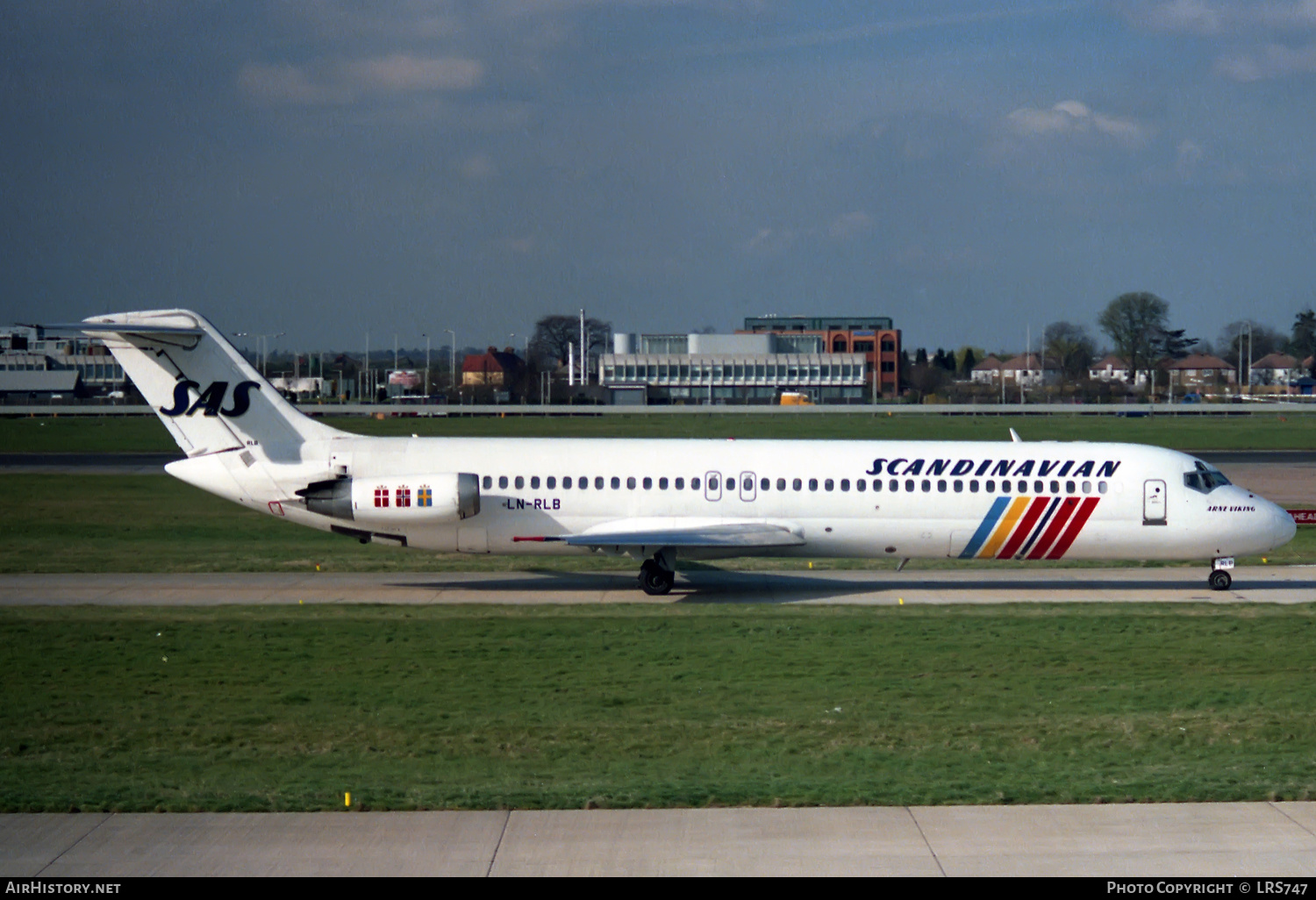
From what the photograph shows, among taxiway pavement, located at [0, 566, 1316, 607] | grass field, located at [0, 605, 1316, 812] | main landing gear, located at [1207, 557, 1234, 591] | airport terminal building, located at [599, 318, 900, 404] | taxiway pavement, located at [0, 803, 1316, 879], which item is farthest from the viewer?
airport terminal building, located at [599, 318, 900, 404]

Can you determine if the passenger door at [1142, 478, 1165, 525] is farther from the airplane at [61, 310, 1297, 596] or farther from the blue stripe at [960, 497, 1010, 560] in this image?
the blue stripe at [960, 497, 1010, 560]

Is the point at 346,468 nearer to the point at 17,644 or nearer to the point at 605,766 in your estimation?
the point at 17,644

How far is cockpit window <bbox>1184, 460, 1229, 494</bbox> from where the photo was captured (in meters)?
25.0

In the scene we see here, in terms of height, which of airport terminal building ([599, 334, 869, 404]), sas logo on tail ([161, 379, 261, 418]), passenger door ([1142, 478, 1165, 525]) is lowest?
passenger door ([1142, 478, 1165, 525])

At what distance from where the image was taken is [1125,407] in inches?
4439

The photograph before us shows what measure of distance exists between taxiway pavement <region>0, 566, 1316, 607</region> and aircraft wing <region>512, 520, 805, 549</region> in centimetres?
104

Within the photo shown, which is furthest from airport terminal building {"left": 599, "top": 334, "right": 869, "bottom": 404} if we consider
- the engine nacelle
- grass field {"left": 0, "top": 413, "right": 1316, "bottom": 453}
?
the engine nacelle

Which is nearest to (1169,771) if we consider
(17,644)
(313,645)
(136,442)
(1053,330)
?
(313,645)

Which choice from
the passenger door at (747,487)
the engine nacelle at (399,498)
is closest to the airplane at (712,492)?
the passenger door at (747,487)

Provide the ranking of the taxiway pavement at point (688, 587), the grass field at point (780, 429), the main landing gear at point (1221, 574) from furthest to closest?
1. the grass field at point (780, 429)
2. the main landing gear at point (1221, 574)
3. the taxiway pavement at point (688, 587)

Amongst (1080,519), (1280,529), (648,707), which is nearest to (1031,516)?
(1080,519)

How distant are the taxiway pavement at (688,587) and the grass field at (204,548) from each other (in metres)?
1.05

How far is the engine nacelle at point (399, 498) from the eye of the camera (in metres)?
24.1

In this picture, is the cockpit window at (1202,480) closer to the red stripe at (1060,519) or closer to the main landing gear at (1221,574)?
the main landing gear at (1221,574)
